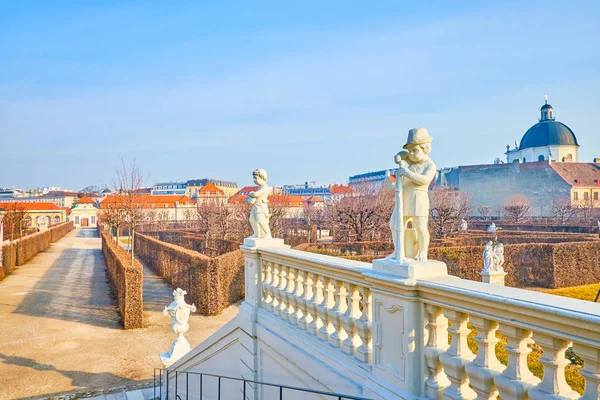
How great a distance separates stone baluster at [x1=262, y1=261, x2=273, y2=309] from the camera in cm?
571

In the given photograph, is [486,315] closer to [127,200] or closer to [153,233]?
[127,200]

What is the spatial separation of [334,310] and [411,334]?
1.33 metres

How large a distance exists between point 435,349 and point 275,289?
9.49 ft

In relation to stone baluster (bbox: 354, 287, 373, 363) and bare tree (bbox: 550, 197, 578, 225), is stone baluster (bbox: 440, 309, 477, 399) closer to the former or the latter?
stone baluster (bbox: 354, 287, 373, 363)

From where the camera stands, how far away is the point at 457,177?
63.2m

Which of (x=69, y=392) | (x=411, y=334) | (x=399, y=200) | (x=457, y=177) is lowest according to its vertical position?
(x=69, y=392)

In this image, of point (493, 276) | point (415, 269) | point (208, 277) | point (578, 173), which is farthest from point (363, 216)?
point (578, 173)

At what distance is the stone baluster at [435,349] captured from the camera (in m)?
2.81

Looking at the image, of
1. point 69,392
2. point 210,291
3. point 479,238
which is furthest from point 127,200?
point 479,238

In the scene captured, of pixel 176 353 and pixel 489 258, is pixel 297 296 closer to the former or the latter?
pixel 176 353

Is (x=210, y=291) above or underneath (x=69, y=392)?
above

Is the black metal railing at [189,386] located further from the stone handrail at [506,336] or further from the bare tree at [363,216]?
the bare tree at [363,216]

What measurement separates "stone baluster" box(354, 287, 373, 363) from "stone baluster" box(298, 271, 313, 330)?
1017 millimetres

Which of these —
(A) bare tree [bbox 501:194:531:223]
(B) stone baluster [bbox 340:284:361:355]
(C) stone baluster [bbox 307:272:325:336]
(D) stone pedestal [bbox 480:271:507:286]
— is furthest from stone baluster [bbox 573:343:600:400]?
(A) bare tree [bbox 501:194:531:223]
